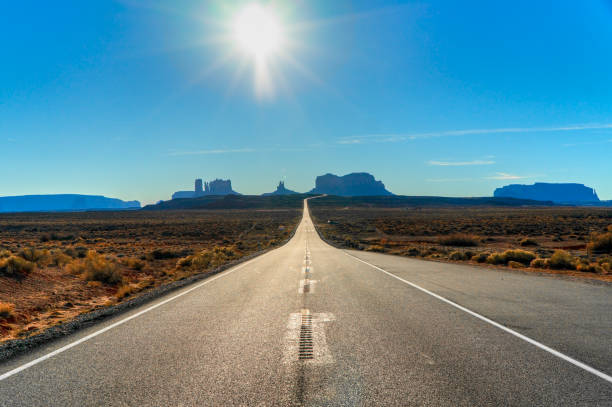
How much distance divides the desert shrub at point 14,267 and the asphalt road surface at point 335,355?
7699mm

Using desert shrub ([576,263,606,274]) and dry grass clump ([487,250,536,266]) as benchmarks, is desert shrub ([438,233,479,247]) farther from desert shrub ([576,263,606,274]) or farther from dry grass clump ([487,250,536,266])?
desert shrub ([576,263,606,274])

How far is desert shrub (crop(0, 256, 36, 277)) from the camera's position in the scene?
12.5 metres

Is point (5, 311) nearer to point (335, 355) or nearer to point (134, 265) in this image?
point (335, 355)

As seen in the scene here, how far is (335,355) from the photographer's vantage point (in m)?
5.00

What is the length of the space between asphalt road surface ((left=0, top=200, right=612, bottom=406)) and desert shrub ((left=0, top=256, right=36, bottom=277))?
25.3 feet

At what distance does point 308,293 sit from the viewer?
988cm

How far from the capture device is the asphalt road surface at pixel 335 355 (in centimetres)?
385

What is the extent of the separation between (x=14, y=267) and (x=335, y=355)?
1355cm

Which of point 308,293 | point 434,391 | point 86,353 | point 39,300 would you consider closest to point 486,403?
point 434,391

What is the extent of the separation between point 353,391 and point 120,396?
8.44 feet

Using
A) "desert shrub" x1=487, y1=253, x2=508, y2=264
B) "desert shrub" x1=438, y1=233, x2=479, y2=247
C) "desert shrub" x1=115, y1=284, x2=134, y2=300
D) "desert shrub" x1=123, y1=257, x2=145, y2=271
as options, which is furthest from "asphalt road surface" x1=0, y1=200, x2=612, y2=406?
"desert shrub" x1=438, y1=233, x2=479, y2=247

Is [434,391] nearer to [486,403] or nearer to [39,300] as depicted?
[486,403]

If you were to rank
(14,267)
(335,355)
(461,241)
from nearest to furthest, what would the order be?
(335,355)
(14,267)
(461,241)

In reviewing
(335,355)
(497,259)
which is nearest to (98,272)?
(335,355)
